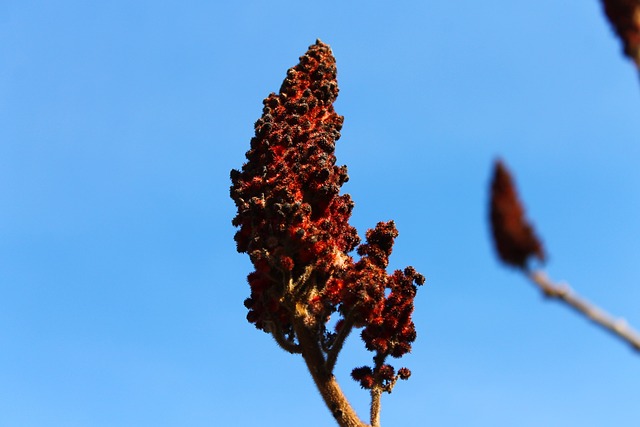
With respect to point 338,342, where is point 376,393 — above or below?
below

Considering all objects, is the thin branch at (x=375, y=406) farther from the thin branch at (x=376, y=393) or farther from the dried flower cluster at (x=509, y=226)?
the dried flower cluster at (x=509, y=226)

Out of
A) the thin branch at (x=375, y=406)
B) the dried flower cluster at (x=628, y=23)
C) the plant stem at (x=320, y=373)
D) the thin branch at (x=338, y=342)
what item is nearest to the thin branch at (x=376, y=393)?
the thin branch at (x=375, y=406)

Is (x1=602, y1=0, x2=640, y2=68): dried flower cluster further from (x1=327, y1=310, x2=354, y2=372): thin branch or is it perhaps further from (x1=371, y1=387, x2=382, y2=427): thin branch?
(x1=371, y1=387, x2=382, y2=427): thin branch

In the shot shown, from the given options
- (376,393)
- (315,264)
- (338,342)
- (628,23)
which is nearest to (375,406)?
(376,393)

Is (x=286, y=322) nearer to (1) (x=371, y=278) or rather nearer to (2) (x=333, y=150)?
(1) (x=371, y=278)

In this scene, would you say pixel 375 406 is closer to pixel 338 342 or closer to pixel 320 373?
pixel 320 373

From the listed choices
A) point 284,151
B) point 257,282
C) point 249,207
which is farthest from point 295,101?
point 257,282
